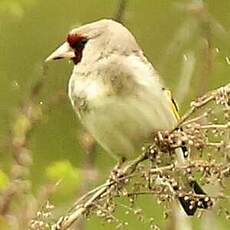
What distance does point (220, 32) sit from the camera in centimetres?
420

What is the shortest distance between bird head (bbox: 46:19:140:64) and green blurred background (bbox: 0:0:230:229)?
34 centimetres

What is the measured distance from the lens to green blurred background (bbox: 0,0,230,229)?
182 inches

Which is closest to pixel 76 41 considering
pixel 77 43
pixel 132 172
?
pixel 77 43

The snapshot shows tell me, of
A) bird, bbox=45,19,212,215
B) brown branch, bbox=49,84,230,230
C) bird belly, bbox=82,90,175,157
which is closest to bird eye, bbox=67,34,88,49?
bird, bbox=45,19,212,215

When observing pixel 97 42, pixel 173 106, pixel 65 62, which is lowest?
pixel 65 62

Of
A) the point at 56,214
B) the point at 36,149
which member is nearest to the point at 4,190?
the point at 56,214

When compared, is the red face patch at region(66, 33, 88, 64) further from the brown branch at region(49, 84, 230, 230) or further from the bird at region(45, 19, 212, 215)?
the brown branch at region(49, 84, 230, 230)

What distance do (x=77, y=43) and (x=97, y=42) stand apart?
0.05 metres

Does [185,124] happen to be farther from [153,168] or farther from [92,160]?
[92,160]

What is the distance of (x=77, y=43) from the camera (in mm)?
3883

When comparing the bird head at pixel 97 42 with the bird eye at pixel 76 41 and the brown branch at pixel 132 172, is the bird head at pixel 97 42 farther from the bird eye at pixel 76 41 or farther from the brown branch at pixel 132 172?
the brown branch at pixel 132 172

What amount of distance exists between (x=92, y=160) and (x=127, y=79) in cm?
30

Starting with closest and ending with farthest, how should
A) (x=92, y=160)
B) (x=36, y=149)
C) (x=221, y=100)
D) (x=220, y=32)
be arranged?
(x=221, y=100) → (x=92, y=160) → (x=220, y=32) → (x=36, y=149)

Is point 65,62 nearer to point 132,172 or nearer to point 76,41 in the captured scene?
point 76,41
